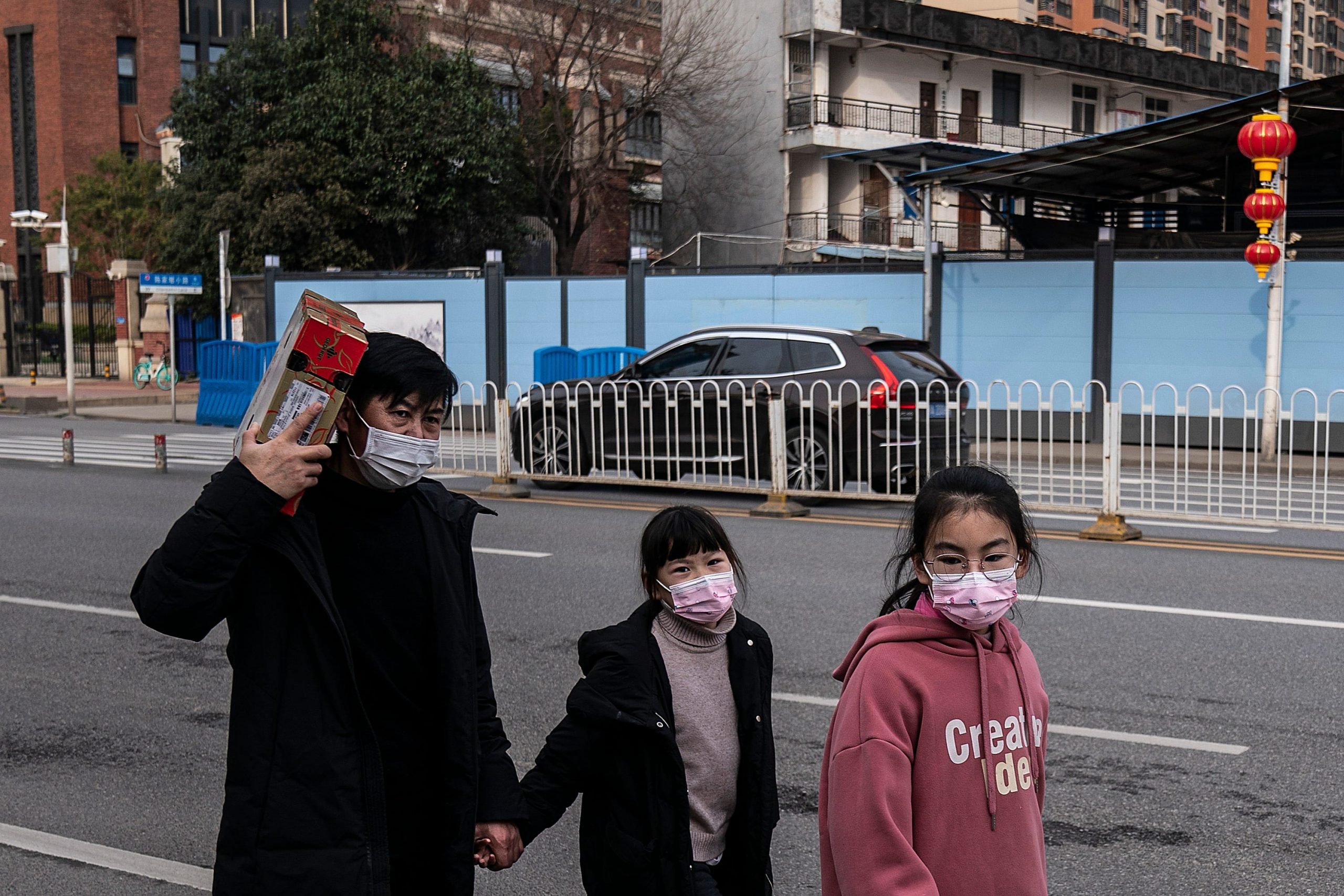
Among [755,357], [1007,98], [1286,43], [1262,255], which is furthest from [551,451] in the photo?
[1007,98]

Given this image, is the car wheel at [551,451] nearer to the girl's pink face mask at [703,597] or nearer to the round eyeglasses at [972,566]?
the girl's pink face mask at [703,597]

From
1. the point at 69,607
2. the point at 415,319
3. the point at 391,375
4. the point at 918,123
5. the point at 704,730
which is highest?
the point at 918,123

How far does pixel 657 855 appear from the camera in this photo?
9.87 feet

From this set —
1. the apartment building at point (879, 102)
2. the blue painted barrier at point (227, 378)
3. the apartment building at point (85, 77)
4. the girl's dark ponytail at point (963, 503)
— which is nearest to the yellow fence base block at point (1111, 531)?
the girl's dark ponytail at point (963, 503)

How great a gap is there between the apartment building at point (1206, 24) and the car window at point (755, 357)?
4221cm

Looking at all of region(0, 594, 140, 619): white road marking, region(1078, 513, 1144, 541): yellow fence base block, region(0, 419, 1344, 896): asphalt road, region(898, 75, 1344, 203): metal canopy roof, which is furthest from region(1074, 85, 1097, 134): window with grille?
region(0, 594, 140, 619): white road marking

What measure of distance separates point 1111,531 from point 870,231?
96.2 feet

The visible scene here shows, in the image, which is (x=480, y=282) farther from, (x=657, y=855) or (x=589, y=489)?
(x=657, y=855)

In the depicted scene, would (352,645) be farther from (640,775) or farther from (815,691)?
(815,691)

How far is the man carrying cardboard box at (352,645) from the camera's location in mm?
2463

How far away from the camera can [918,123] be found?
131 ft

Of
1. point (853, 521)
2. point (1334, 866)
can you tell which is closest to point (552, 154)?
point (853, 521)

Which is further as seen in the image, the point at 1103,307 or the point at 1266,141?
the point at 1103,307

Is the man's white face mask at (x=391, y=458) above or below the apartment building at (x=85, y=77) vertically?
below
